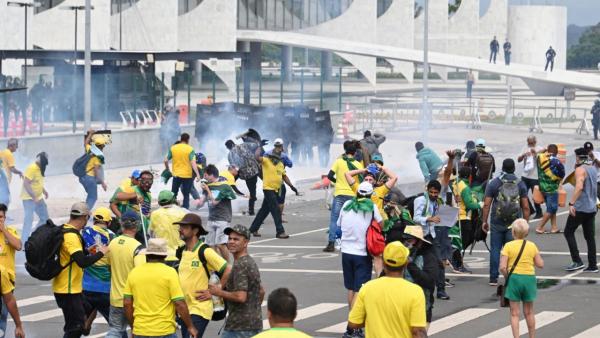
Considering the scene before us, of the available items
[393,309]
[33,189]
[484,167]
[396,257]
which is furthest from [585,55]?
[393,309]

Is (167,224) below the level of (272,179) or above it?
above

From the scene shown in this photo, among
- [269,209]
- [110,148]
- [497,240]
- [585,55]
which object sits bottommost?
[269,209]

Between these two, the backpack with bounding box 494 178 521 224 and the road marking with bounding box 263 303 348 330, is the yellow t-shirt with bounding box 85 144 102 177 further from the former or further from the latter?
the backpack with bounding box 494 178 521 224

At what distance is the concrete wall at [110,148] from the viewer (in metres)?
34.8

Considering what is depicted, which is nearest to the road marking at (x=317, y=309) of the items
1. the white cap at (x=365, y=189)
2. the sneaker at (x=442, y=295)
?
the sneaker at (x=442, y=295)

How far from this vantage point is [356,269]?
15438 millimetres

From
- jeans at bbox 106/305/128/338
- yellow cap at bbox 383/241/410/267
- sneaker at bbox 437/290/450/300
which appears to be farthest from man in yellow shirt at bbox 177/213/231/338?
sneaker at bbox 437/290/450/300

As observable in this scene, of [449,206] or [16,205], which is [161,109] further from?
[449,206]

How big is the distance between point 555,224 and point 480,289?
6.31 metres

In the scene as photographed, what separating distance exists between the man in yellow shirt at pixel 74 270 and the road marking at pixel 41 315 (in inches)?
137

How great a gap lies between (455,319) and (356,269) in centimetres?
155

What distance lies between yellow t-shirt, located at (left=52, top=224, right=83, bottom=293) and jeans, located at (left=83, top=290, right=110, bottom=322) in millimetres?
496

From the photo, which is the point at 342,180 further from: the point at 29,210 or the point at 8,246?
the point at 8,246

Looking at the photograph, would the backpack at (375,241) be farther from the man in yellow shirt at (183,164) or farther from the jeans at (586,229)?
the man in yellow shirt at (183,164)
